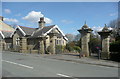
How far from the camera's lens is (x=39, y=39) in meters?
25.8

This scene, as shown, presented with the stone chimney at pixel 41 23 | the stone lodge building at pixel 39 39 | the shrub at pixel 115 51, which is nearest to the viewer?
the shrub at pixel 115 51

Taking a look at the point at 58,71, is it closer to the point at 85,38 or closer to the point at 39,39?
the point at 85,38

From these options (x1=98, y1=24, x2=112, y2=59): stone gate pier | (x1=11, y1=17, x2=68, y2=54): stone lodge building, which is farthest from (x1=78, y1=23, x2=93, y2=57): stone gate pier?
(x1=11, y1=17, x2=68, y2=54): stone lodge building

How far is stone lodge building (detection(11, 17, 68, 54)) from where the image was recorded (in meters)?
21.1

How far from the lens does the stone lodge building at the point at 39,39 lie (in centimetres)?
2114

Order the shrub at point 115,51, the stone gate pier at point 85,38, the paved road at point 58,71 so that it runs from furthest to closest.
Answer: the stone gate pier at point 85,38
the shrub at point 115,51
the paved road at point 58,71

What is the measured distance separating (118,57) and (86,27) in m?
5.39

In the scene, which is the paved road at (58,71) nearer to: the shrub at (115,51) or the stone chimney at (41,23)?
the shrub at (115,51)

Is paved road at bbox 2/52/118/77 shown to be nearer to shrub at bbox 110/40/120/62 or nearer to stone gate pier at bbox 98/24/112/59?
shrub at bbox 110/40/120/62

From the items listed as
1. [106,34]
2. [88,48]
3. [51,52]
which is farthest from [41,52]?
[106,34]

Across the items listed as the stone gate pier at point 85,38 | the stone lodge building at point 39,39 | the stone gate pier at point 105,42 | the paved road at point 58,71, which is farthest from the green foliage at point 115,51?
the stone lodge building at point 39,39

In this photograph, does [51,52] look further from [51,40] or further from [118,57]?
[118,57]

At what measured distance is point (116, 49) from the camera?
13484 mm

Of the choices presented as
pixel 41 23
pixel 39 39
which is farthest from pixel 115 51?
pixel 41 23
